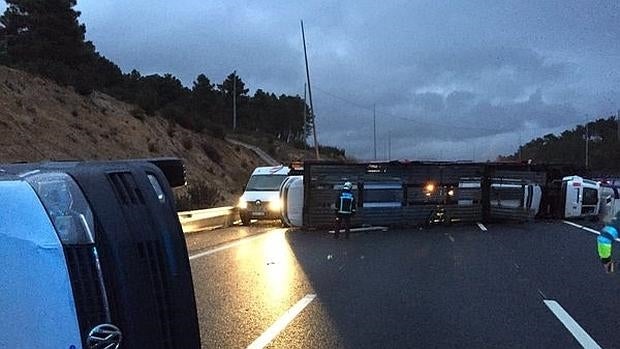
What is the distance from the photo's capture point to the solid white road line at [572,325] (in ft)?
27.7

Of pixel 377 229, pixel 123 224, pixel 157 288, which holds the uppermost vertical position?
pixel 123 224

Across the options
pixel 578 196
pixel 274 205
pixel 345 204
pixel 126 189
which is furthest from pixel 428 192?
pixel 126 189

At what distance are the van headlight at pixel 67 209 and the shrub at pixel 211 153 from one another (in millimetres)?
57739

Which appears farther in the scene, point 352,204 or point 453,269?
A: point 352,204

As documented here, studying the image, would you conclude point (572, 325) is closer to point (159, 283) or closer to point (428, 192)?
point (159, 283)

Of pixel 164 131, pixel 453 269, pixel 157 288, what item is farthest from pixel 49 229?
pixel 164 131

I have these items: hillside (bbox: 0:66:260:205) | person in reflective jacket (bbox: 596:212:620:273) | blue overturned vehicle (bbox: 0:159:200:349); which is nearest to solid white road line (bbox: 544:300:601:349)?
person in reflective jacket (bbox: 596:212:620:273)

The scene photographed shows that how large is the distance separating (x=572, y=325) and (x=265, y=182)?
21.1 metres

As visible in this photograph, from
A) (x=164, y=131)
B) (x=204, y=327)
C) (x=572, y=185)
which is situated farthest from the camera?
(x=164, y=131)

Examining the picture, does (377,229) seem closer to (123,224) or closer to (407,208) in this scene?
(407,208)

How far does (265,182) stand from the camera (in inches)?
1172

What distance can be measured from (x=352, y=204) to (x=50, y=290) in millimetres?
20486

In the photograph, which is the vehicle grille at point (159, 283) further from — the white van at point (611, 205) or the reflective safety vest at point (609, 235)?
the white van at point (611, 205)

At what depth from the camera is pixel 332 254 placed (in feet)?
58.5
